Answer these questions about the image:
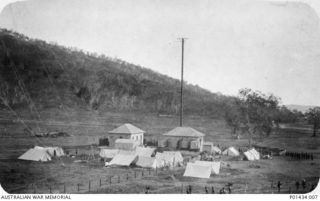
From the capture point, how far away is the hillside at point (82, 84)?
1519 centimetres

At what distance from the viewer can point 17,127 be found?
14758 mm

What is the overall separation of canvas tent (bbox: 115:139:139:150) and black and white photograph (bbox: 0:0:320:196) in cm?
101

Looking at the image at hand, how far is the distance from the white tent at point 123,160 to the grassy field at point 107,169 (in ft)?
1.20

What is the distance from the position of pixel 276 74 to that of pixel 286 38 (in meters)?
1.26

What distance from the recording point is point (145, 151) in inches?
683

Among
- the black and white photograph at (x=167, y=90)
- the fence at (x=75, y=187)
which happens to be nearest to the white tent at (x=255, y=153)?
the black and white photograph at (x=167, y=90)

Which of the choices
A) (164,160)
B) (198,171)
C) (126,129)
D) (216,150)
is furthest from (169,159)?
(216,150)

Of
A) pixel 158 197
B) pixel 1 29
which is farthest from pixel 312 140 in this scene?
pixel 1 29

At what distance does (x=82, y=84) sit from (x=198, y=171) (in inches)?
227

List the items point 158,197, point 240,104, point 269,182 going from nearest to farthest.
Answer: point 158,197
point 269,182
point 240,104

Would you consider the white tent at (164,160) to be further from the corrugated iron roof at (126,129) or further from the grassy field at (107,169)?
the corrugated iron roof at (126,129)

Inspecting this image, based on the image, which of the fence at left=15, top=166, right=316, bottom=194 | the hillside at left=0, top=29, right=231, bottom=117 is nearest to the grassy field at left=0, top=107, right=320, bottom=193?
the fence at left=15, top=166, right=316, bottom=194

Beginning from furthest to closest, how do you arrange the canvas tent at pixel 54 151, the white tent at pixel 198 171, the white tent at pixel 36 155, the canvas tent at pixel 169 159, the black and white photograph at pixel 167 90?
1. the canvas tent at pixel 169 159
2. the canvas tent at pixel 54 151
3. the white tent at pixel 36 155
4. the white tent at pixel 198 171
5. the black and white photograph at pixel 167 90

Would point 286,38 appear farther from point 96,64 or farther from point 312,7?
point 96,64
